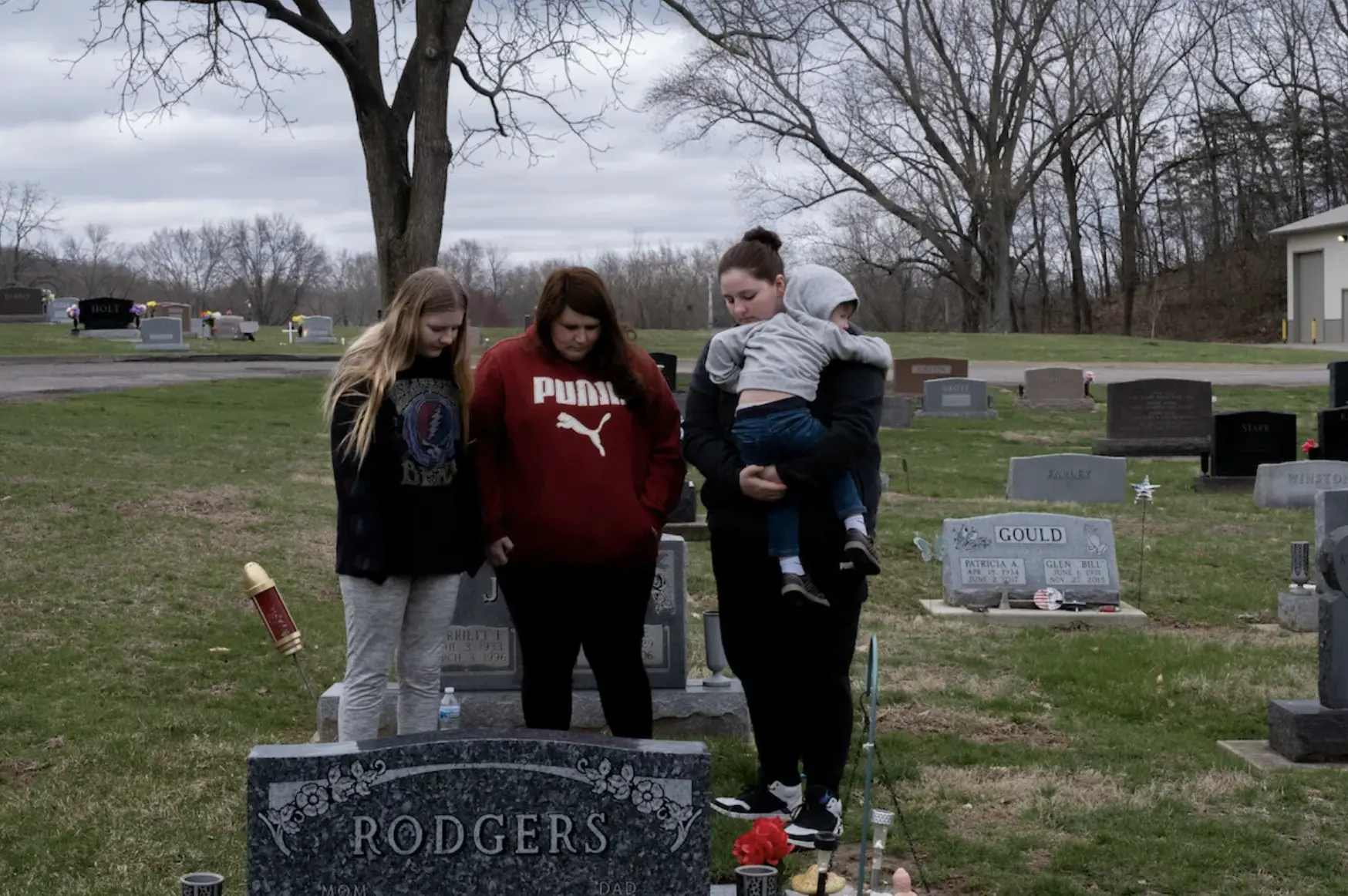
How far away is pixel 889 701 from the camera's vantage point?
691 centimetres

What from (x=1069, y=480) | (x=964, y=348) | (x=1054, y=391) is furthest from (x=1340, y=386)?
(x=964, y=348)

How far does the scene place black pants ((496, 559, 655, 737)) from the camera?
4484 mm

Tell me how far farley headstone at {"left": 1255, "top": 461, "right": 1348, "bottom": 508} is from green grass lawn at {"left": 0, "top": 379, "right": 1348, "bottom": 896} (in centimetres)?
93

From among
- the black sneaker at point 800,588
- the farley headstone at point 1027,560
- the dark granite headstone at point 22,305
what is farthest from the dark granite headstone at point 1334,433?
the dark granite headstone at point 22,305

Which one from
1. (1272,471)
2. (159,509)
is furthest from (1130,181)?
(159,509)

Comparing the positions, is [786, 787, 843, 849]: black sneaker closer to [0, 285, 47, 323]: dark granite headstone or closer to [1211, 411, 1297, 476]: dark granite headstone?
[1211, 411, 1297, 476]: dark granite headstone

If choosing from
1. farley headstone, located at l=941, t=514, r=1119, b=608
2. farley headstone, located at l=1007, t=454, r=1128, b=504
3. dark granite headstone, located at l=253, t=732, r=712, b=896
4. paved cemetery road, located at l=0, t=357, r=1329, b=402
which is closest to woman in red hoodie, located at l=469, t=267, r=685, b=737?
dark granite headstone, located at l=253, t=732, r=712, b=896

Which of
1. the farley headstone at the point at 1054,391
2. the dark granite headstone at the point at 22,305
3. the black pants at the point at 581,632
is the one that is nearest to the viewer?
the black pants at the point at 581,632

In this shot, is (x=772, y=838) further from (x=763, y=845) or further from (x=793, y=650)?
(x=793, y=650)

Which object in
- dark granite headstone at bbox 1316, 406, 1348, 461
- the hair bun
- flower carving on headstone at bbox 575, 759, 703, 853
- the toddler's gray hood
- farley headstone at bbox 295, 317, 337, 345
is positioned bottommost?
flower carving on headstone at bbox 575, 759, 703, 853

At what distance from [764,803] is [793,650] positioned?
55cm

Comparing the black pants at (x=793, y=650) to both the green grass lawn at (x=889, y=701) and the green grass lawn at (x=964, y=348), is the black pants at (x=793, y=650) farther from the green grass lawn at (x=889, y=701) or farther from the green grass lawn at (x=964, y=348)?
the green grass lawn at (x=964, y=348)

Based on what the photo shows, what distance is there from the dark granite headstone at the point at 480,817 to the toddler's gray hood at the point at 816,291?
5.91 feet

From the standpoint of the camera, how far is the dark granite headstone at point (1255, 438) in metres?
16.1
